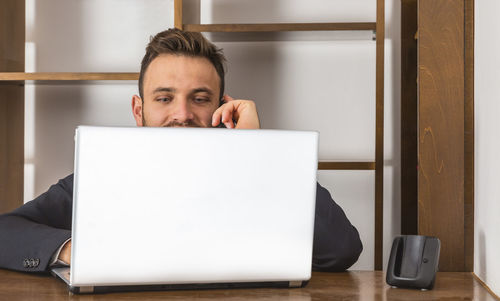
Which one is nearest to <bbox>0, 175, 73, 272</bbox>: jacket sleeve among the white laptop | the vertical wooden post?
the white laptop

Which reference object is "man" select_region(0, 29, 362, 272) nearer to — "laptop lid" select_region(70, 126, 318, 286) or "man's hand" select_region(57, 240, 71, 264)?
"man's hand" select_region(57, 240, 71, 264)

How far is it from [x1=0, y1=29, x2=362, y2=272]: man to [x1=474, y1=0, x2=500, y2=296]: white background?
33cm

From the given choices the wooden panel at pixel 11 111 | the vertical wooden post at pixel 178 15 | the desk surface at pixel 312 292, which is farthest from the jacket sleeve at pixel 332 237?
the wooden panel at pixel 11 111

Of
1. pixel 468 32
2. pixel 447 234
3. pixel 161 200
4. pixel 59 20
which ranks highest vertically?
pixel 59 20

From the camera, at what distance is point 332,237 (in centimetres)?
149

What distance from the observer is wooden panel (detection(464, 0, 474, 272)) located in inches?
47.2

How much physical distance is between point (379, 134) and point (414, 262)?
1243mm

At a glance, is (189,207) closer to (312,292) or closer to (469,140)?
(312,292)

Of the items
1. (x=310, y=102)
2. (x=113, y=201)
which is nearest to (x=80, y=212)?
Answer: (x=113, y=201)

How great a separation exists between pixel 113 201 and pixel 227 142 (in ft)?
0.65

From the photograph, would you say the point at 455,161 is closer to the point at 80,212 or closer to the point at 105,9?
the point at 80,212

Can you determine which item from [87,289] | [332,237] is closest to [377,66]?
[332,237]

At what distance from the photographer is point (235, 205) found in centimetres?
91

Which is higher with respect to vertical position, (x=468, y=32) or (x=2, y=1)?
(x=2, y=1)
